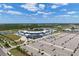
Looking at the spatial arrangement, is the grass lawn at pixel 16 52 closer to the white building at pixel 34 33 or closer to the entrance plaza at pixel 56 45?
the entrance plaza at pixel 56 45

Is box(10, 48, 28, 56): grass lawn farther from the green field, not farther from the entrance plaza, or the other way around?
the entrance plaza

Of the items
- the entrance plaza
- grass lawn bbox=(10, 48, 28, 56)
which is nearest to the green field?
grass lawn bbox=(10, 48, 28, 56)

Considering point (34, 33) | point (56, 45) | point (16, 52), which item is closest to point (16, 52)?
point (16, 52)

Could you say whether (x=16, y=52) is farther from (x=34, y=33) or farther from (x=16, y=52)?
(x=34, y=33)

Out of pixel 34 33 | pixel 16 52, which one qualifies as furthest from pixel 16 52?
pixel 34 33

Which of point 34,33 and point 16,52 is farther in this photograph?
point 34,33

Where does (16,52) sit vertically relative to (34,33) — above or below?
below

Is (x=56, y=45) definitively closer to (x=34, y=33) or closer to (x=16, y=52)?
(x=34, y=33)

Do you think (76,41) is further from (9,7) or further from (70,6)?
(9,7)

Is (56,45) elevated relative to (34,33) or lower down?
lower down
